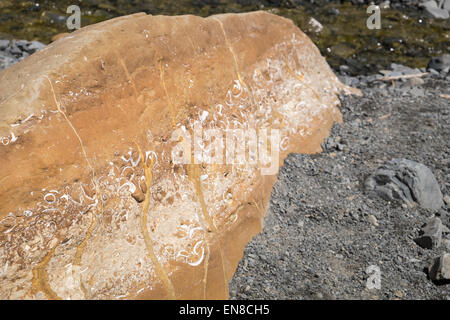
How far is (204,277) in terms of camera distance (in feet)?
9.46

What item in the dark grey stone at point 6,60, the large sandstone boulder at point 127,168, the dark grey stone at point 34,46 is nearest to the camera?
the large sandstone boulder at point 127,168

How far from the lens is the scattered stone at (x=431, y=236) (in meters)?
3.14

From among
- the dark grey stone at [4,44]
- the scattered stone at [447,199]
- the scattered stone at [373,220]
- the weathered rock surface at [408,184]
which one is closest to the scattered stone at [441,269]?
the scattered stone at [373,220]

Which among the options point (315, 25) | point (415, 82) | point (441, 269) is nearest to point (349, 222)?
point (441, 269)

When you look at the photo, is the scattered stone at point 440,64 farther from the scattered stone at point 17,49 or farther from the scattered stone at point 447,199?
the scattered stone at point 17,49

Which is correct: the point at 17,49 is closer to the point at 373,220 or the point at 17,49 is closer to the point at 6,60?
the point at 6,60

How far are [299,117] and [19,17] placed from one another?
6.04 meters

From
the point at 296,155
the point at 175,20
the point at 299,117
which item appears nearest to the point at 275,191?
the point at 296,155

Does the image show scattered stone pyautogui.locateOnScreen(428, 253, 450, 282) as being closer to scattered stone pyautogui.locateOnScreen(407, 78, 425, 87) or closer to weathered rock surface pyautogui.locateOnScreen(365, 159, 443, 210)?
weathered rock surface pyautogui.locateOnScreen(365, 159, 443, 210)

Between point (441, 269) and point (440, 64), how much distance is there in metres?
4.40

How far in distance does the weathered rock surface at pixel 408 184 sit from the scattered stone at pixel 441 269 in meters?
0.67

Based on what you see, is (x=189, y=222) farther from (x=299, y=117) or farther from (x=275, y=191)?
(x=299, y=117)

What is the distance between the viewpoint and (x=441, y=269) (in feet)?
9.39

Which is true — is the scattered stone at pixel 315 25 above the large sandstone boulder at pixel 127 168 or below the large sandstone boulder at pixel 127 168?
below
